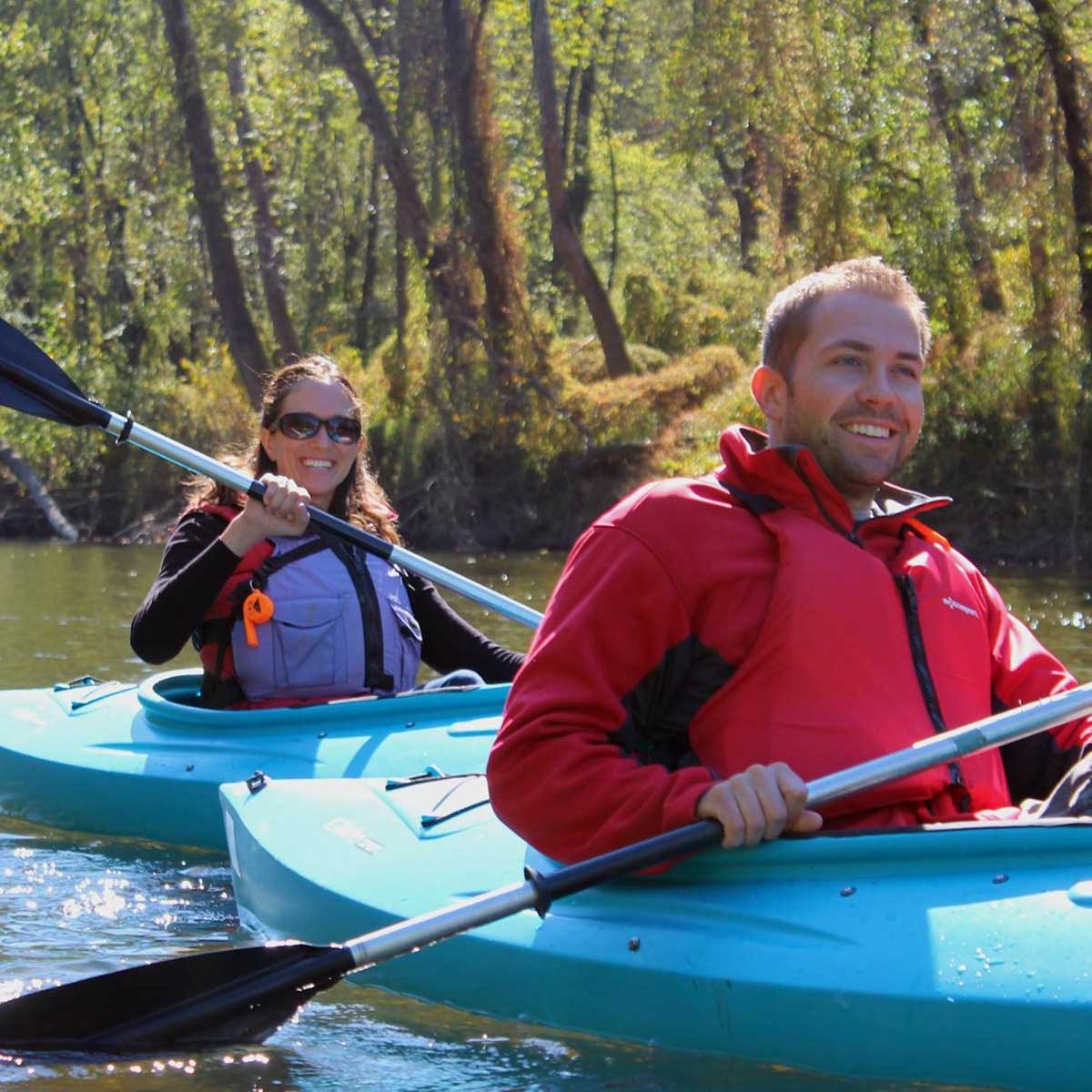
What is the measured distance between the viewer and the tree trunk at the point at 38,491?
54.8ft

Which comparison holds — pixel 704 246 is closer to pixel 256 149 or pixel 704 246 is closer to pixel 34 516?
pixel 256 149

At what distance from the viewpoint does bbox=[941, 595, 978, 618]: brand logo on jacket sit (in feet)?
8.55

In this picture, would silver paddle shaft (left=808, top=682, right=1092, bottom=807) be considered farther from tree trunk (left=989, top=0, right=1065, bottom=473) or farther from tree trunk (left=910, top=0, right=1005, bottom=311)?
tree trunk (left=910, top=0, right=1005, bottom=311)

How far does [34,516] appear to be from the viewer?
680 inches

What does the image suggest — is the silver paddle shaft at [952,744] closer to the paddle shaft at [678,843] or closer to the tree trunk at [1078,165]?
the paddle shaft at [678,843]

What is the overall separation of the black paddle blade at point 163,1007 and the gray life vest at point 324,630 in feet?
5.23

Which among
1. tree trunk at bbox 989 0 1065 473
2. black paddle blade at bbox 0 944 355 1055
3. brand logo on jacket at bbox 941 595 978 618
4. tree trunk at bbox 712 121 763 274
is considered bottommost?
black paddle blade at bbox 0 944 355 1055

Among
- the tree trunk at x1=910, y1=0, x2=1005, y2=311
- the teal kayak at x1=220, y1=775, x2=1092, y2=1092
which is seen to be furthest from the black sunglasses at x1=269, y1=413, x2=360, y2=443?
A: the tree trunk at x1=910, y1=0, x2=1005, y2=311

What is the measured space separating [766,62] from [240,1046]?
11.3 metres

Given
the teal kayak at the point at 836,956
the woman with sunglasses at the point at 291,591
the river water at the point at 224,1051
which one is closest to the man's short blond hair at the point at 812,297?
the teal kayak at the point at 836,956

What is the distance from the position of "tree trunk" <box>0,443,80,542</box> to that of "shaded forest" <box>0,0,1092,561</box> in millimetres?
62

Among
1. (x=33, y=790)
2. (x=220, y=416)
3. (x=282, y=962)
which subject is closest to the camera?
(x=282, y=962)

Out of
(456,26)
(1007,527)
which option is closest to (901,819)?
(1007,527)

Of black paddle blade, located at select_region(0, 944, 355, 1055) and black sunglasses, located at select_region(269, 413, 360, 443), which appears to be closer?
black paddle blade, located at select_region(0, 944, 355, 1055)
